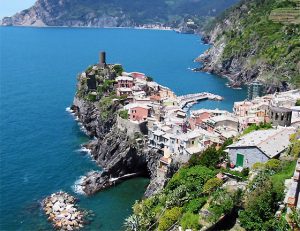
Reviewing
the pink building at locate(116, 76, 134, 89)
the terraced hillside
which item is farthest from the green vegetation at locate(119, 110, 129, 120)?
the terraced hillside

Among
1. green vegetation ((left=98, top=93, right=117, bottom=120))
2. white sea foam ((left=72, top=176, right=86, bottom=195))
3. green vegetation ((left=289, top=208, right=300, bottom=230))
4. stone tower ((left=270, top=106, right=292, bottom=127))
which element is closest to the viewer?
green vegetation ((left=289, top=208, right=300, bottom=230))

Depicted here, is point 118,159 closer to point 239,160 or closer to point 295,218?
point 239,160

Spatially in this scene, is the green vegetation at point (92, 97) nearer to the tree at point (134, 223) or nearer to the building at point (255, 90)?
the building at point (255, 90)

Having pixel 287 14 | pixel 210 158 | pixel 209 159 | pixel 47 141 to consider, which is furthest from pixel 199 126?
pixel 287 14

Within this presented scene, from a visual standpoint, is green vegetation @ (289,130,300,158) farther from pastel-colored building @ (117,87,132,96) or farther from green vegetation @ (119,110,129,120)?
pastel-colored building @ (117,87,132,96)

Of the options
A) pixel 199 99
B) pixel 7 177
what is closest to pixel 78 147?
pixel 7 177

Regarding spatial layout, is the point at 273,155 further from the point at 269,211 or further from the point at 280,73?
the point at 280,73

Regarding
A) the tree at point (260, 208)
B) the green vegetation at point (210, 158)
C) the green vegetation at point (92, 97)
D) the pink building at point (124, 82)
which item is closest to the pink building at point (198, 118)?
the green vegetation at point (210, 158)

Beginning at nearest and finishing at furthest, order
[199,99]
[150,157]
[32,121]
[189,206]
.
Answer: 1. [189,206]
2. [150,157]
3. [32,121]
4. [199,99]
